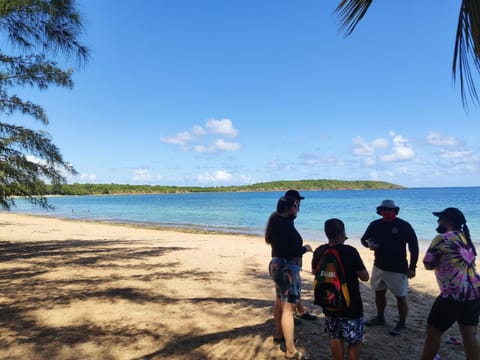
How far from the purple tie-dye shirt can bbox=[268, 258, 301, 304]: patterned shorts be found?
4.01 ft

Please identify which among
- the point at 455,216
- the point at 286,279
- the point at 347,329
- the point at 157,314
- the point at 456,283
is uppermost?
the point at 455,216

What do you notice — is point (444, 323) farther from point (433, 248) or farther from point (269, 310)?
point (269, 310)

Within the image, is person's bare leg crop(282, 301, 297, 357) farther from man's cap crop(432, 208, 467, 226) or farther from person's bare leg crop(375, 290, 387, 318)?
man's cap crop(432, 208, 467, 226)

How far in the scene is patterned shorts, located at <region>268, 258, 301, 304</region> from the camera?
11.6ft

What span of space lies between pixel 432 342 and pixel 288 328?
1.29 m

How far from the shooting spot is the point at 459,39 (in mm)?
1620

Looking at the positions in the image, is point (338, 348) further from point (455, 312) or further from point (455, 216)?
point (455, 216)

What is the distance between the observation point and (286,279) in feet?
11.7

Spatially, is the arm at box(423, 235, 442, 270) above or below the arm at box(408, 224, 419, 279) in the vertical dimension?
above

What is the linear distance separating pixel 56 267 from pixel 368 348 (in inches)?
254

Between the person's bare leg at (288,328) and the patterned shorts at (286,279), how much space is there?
72 mm

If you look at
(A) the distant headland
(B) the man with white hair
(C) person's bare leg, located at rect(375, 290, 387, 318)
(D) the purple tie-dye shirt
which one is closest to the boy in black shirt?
(D) the purple tie-dye shirt

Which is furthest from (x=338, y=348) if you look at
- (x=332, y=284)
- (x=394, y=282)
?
(x=394, y=282)

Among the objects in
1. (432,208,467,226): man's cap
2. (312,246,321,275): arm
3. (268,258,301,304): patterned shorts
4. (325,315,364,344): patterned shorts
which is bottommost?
(325,315,364,344): patterned shorts
